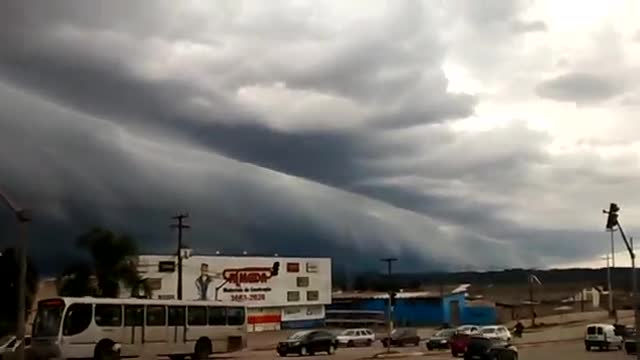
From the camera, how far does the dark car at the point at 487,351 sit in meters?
47.3

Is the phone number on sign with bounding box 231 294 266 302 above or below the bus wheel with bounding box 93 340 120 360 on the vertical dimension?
above

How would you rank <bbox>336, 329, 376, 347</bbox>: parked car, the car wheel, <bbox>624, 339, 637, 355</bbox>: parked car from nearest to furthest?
1. <bbox>624, 339, 637, 355</bbox>: parked car
2. the car wheel
3. <bbox>336, 329, 376, 347</bbox>: parked car

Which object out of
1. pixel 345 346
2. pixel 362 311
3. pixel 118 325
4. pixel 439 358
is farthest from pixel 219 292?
pixel 118 325

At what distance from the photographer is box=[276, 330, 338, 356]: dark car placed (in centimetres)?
6656

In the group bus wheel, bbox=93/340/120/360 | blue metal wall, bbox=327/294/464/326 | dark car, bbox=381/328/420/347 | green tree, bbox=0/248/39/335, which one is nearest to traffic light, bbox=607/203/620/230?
bus wheel, bbox=93/340/120/360

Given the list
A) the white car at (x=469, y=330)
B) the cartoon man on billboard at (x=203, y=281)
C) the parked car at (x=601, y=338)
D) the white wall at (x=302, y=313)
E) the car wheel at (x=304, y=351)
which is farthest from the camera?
the white wall at (x=302, y=313)

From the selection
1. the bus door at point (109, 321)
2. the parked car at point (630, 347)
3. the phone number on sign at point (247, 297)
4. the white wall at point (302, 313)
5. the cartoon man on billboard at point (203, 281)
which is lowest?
the parked car at point (630, 347)

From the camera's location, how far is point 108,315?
44312mm

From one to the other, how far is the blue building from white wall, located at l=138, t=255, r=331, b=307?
35.7 ft

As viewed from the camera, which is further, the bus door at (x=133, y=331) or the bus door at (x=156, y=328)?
the bus door at (x=156, y=328)

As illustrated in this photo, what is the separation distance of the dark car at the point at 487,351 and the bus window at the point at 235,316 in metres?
13.6

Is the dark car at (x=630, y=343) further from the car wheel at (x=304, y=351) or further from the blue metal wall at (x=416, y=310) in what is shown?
the blue metal wall at (x=416, y=310)

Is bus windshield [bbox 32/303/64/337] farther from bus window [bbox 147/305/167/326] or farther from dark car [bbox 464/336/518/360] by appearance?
dark car [bbox 464/336/518/360]

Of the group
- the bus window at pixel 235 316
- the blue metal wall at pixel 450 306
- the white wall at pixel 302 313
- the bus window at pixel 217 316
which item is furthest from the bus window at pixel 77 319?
the blue metal wall at pixel 450 306
